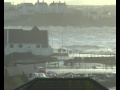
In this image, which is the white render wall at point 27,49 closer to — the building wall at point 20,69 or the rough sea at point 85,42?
the building wall at point 20,69

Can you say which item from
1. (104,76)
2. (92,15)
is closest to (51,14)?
(92,15)

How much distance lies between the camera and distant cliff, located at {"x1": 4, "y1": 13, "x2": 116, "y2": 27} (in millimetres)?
23297

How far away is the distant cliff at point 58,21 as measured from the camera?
23.3m

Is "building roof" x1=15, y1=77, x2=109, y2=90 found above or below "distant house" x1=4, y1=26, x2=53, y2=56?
below

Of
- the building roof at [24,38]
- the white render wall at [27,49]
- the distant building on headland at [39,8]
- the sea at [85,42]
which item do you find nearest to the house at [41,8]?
the distant building on headland at [39,8]

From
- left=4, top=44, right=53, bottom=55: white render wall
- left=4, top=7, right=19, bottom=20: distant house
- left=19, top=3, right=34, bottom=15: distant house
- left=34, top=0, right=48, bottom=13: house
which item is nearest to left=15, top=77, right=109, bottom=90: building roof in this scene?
left=4, top=44, right=53, bottom=55: white render wall

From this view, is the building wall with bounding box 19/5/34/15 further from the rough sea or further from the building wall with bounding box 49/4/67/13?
the rough sea

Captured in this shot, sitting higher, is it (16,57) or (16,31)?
(16,31)

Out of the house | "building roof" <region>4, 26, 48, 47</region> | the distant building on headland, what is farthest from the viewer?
the house

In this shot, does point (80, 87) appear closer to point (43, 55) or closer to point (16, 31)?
point (43, 55)

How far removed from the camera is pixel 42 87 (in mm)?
1062

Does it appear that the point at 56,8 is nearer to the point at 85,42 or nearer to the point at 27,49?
the point at 85,42

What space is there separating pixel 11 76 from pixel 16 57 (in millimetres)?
2050

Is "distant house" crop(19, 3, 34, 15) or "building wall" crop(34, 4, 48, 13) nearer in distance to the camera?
"distant house" crop(19, 3, 34, 15)
